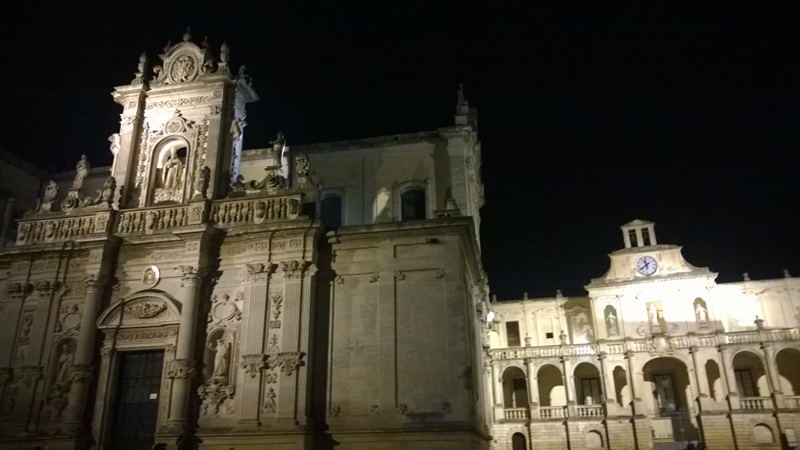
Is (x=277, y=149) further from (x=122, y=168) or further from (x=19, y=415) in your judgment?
(x=19, y=415)

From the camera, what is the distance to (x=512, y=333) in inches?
1986

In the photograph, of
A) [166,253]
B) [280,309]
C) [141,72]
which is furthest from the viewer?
[141,72]

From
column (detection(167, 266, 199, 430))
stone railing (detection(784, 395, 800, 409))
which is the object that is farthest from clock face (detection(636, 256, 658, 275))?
column (detection(167, 266, 199, 430))

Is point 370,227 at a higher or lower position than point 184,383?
higher

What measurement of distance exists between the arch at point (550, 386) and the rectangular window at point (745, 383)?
488 inches

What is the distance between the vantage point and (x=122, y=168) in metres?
23.8

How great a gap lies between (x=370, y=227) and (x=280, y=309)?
4.23 meters

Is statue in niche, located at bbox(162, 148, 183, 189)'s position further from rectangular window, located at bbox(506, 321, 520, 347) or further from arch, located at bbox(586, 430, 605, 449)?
rectangular window, located at bbox(506, 321, 520, 347)

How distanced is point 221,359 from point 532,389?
30.1 meters

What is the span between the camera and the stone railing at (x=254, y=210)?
2152 centimetres

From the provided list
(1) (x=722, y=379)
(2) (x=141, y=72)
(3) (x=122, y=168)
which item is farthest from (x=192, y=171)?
(1) (x=722, y=379)

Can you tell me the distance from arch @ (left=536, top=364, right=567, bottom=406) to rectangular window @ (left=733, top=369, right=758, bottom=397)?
40.7 ft

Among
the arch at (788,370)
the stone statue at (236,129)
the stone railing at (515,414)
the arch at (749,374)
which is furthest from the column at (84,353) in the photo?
the arch at (788,370)

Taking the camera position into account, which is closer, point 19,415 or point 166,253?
point 19,415
